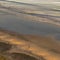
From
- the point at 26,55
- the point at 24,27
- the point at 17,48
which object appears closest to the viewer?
the point at 26,55

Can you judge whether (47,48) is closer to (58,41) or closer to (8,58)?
(58,41)

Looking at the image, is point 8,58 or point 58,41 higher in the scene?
point 8,58

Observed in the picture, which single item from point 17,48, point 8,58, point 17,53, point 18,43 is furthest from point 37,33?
point 8,58

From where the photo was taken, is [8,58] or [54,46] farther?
[54,46]

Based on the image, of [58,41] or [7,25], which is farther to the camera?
[7,25]

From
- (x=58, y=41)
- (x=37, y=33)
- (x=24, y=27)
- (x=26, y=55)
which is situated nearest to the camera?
(x=26, y=55)

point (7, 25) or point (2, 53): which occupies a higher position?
point (2, 53)

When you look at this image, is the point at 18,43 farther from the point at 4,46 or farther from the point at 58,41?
the point at 58,41

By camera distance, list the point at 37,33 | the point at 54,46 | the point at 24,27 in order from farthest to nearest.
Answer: the point at 24,27 < the point at 37,33 < the point at 54,46

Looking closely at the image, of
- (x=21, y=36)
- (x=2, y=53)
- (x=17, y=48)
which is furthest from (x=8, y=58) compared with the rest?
(x=21, y=36)
